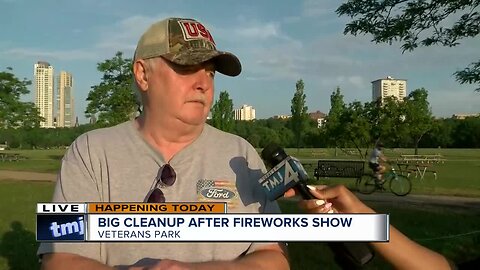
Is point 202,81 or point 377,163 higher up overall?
point 202,81

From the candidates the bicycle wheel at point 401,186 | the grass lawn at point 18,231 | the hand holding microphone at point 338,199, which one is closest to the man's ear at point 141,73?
the hand holding microphone at point 338,199

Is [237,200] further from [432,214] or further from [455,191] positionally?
[455,191]

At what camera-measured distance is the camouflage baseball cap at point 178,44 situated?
75.4 inches

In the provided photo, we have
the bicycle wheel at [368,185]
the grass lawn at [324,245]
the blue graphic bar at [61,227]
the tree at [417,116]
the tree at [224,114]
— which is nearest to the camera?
the blue graphic bar at [61,227]

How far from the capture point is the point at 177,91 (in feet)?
6.42

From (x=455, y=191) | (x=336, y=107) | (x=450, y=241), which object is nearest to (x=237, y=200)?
(x=450, y=241)

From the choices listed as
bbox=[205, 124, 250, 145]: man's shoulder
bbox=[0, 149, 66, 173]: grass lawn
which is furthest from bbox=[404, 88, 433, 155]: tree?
bbox=[205, 124, 250, 145]: man's shoulder

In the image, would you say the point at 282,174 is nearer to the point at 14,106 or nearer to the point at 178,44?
the point at 178,44

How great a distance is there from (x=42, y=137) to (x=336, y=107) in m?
43.1

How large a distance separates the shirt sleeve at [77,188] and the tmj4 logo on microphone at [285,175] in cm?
65

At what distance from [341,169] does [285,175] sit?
1804 centimetres

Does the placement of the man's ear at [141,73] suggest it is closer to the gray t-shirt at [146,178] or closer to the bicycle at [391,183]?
the gray t-shirt at [146,178]

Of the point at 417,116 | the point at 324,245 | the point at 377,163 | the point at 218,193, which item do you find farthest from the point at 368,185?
the point at 417,116

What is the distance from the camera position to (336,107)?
39375 millimetres
